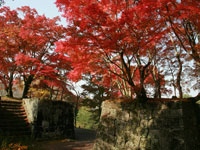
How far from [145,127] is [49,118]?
736 centimetres

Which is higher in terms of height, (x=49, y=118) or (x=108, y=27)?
(x=108, y=27)

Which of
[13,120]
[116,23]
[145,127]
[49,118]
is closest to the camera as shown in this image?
[116,23]

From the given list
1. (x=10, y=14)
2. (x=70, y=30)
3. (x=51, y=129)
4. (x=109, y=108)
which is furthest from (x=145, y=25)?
(x=10, y=14)

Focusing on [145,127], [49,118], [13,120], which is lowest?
[145,127]

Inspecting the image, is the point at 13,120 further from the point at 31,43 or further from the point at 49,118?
the point at 31,43

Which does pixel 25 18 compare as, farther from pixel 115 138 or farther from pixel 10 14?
pixel 115 138

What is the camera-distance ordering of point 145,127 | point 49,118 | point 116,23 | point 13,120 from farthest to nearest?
point 49,118
point 13,120
point 145,127
point 116,23

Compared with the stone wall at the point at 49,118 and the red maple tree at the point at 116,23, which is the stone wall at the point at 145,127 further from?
the stone wall at the point at 49,118

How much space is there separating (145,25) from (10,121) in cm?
947

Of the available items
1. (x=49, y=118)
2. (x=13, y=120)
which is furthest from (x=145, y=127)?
(x=13, y=120)

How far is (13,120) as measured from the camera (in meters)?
12.8

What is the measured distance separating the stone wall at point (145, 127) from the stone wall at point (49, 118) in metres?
4.57

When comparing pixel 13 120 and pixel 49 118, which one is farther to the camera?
pixel 49 118

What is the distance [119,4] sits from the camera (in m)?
8.62
